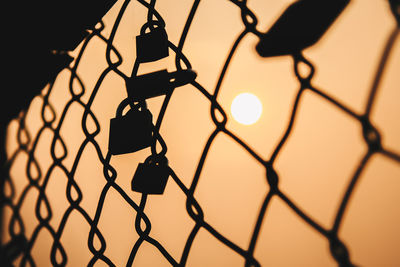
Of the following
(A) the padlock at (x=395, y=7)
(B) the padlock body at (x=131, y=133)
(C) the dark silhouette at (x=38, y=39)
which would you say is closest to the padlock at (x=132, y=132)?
(B) the padlock body at (x=131, y=133)

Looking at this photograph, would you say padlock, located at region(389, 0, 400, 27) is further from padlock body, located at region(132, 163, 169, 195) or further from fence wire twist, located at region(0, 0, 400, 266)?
padlock body, located at region(132, 163, 169, 195)

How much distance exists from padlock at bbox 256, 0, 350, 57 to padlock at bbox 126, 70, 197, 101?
10cm

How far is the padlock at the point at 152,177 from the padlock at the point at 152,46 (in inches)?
5.1

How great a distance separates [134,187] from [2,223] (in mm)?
1222

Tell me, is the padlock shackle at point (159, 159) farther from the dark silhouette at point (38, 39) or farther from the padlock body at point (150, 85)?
the dark silhouette at point (38, 39)

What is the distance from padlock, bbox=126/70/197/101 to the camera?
1.03 ft

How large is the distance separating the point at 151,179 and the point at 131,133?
6 cm

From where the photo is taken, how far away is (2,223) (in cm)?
120

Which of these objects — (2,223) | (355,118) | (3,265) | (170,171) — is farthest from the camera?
(2,223)

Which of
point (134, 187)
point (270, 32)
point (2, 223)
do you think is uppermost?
point (270, 32)

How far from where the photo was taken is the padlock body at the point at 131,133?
0.34 metres

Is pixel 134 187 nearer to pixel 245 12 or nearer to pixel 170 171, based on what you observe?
pixel 170 171

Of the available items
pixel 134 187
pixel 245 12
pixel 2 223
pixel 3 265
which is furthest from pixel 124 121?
pixel 2 223

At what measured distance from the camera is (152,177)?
0.34 metres
